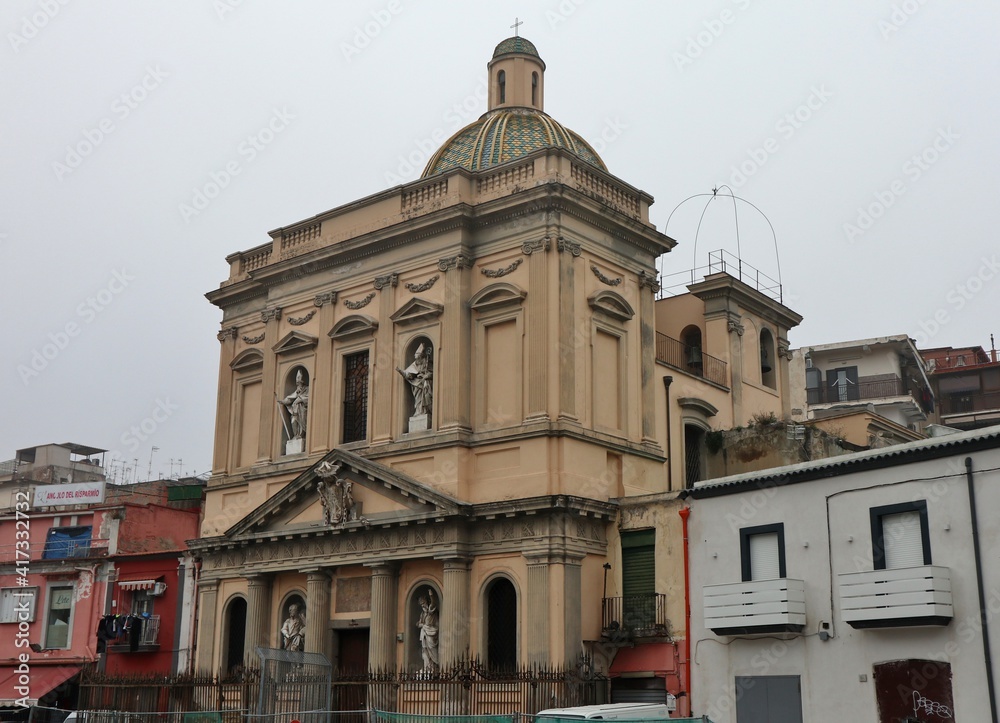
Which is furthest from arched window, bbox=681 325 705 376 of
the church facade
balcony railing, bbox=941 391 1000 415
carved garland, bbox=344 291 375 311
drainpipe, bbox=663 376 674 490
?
balcony railing, bbox=941 391 1000 415

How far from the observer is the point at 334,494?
2927 cm

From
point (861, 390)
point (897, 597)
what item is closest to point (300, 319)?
point (897, 597)

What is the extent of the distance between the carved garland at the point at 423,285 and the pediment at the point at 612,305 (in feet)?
13.1

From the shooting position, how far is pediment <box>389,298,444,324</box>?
28833mm

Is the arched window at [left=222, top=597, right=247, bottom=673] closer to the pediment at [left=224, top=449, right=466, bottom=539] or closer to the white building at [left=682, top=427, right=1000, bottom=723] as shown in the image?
the pediment at [left=224, top=449, right=466, bottom=539]

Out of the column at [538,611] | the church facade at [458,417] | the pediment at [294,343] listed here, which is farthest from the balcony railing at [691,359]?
the pediment at [294,343]

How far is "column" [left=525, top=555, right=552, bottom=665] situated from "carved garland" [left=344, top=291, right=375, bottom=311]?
8.79 metres

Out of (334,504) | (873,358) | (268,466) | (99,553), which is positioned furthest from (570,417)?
(873,358)

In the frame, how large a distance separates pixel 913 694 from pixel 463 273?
1424cm

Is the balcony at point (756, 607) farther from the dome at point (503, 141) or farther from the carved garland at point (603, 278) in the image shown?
the dome at point (503, 141)

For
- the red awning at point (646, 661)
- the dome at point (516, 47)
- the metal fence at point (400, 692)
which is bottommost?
the metal fence at point (400, 692)

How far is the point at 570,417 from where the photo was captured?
26.5 m

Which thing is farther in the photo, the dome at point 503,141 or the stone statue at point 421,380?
the dome at point 503,141

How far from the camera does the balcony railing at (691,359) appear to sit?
110 feet
